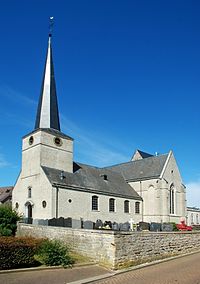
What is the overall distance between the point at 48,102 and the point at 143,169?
17254 mm

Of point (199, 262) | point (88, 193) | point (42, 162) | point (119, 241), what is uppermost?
point (42, 162)

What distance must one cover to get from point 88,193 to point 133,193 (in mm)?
9866

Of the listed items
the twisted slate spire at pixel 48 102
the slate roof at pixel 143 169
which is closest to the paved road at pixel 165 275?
the twisted slate spire at pixel 48 102

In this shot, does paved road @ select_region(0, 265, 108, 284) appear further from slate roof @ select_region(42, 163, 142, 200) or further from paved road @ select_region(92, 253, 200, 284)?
slate roof @ select_region(42, 163, 142, 200)

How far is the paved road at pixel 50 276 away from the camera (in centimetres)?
1276

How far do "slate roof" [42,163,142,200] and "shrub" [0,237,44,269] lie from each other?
16864 mm

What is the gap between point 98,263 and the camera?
1670cm

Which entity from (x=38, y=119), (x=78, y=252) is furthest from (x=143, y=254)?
(x=38, y=119)

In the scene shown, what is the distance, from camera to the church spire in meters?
36.9

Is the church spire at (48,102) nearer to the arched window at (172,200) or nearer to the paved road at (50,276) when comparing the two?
the arched window at (172,200)

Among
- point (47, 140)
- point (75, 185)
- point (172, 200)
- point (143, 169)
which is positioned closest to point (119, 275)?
Answer: point (75, 185)

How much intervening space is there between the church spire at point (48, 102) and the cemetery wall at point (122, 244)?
16511mm

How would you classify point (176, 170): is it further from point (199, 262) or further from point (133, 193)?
point (199, 262)

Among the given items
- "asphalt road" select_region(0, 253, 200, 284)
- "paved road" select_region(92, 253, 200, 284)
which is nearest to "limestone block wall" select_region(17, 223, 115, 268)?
"asphalt road" select_region(0, 253, 200, 284)
